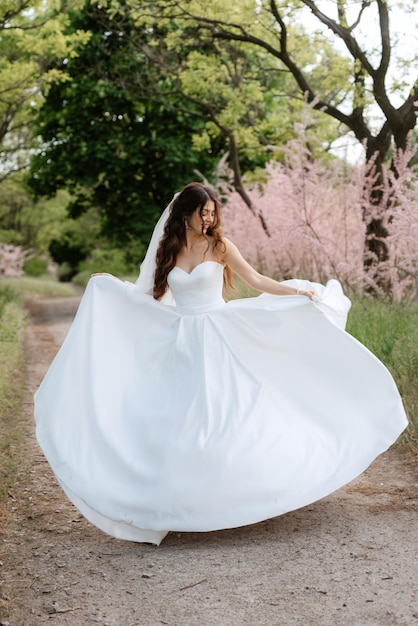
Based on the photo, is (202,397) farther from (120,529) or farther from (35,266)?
(35,266)

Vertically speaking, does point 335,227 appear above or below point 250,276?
above

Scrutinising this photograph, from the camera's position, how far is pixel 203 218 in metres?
5.01

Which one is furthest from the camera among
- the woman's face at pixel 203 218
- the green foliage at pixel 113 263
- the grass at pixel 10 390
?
the green foliage at pixel 113 263

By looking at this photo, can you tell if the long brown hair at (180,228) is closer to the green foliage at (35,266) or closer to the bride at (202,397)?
the bride at (202,397)

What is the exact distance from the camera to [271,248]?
12094 millimetres

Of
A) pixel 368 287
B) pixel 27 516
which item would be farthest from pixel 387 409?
pixel 368 287

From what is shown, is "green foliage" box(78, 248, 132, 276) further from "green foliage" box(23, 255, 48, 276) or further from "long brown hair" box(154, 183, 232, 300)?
"long brown hair" box(154, 183, 232, 300)

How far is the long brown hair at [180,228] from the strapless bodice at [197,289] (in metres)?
0.12

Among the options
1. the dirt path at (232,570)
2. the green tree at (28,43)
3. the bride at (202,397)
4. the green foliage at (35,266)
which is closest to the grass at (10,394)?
the dirt path at (232,570)

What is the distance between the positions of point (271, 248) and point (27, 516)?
7.72 metres

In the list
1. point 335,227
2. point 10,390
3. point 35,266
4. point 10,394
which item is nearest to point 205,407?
point 10,394

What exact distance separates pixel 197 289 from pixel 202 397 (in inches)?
30.0

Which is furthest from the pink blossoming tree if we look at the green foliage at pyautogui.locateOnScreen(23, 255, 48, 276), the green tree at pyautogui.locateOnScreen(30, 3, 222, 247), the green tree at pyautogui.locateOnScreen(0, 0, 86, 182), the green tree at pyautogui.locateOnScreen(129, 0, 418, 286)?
the green foliage at pyautogui.locateOnScreen(23, 255, 48, 276)

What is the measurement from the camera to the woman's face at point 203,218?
5012 millimetres
